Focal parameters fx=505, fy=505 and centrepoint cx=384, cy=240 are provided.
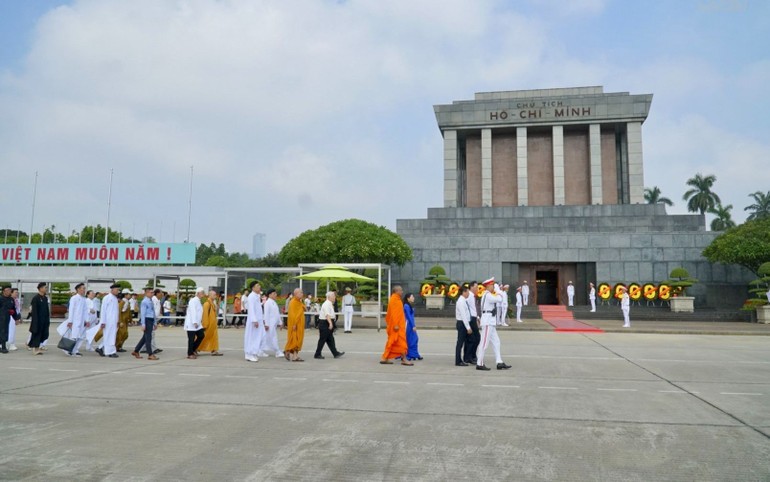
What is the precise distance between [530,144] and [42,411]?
37.9 metres

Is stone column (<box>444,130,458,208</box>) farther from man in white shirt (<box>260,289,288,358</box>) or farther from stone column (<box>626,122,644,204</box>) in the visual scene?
man in white shirt (<box>260,289,288,358</box>)

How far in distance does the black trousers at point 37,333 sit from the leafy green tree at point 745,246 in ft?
95.0

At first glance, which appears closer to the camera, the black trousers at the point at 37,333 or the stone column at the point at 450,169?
the black trousers at the point at 37,333

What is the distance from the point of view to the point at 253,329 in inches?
475

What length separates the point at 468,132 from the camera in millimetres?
39562

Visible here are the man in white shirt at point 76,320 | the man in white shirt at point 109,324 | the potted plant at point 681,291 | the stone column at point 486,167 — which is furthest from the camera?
the stone column at point 486,167

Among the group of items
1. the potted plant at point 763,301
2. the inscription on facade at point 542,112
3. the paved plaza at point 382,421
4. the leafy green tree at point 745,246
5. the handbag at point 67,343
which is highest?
the inscription on facade at point 542,112

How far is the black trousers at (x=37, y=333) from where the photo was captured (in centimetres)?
1284

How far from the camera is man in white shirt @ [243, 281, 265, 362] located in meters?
11.9

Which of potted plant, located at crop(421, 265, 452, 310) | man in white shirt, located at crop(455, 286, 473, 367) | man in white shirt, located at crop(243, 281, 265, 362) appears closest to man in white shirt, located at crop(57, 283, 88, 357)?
man in white shirt, located at crop(243, 281, 265, 362)

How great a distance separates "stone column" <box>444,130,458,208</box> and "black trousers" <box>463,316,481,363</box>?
26.7 meters

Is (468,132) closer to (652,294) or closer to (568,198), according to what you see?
(568,198)

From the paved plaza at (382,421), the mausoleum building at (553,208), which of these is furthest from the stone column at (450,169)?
the paved plaza at (382,421)

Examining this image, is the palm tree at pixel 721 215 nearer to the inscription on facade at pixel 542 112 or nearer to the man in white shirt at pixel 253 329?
the inscription on facade at pixel 542 112
